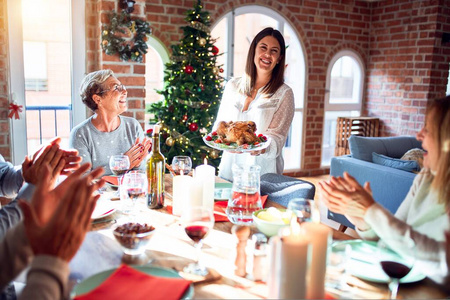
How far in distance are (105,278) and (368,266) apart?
27.1 inches

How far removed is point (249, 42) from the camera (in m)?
5.20

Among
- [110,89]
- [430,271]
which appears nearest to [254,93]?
[110,89]

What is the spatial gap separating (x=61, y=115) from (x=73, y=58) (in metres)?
0.64

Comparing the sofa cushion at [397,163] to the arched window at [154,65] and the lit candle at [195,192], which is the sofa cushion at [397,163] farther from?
the arched window at [154,65]

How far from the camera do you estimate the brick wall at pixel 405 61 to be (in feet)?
16.8

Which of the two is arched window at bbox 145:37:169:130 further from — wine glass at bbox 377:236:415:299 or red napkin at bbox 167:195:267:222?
wine glass at bbox 377:236:415:299

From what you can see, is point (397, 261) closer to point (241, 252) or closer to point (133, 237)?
point (241, 252)

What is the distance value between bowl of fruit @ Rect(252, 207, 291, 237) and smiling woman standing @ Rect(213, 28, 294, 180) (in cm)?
100

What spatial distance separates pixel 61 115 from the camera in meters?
3.82

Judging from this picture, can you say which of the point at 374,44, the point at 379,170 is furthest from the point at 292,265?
the point at 374,44

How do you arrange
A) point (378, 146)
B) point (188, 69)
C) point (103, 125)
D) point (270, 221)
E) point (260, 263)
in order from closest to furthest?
point (260, 263), point (270, 221), point (103, 125), point (378, 146), point (188, 69)

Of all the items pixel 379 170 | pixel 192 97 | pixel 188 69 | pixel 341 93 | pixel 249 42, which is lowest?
pixel 379 170

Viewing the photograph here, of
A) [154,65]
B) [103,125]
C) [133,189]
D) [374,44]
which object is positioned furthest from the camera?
[374,44]

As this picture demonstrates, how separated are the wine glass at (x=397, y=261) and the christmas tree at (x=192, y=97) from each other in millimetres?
2937
